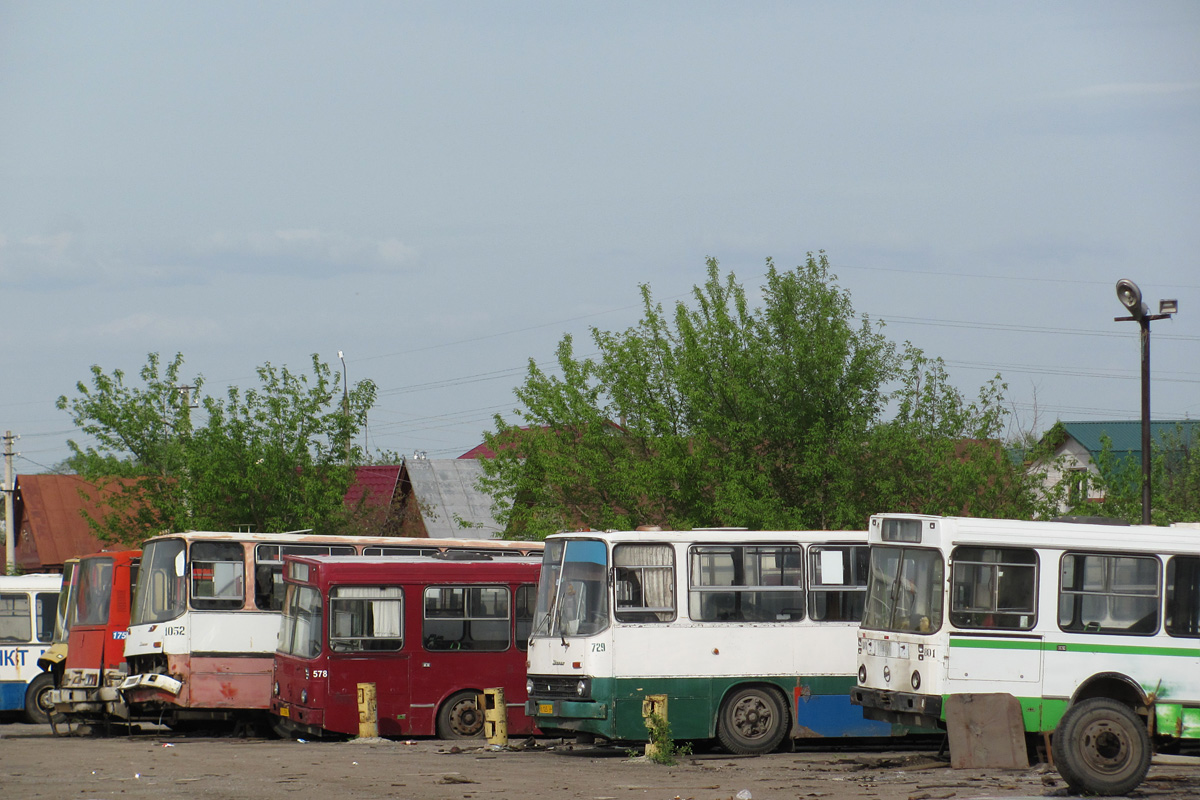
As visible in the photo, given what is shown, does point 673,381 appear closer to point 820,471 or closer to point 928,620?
point 820,471

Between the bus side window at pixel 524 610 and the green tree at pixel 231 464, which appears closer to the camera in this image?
the bus side window at pixel 524 610

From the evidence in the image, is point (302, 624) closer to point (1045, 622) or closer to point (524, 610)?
point (524, 610)

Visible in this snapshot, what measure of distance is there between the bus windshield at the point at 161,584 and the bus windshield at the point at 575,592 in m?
6.59

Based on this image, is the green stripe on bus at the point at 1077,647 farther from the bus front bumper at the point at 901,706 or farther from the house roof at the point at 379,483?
the house roof at the point at 379,483

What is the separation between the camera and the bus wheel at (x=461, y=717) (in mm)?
20094

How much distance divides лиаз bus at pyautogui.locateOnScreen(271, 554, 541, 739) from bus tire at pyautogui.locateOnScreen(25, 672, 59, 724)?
23.9ft

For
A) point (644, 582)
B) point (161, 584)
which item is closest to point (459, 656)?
point (644, 582)

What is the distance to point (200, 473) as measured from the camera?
38.1 m

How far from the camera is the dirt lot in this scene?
42.8ft

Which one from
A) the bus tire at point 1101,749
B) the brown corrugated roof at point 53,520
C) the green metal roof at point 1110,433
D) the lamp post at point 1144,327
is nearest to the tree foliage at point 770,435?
the lamp post at point 1144,327

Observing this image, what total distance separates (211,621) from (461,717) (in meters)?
4.18

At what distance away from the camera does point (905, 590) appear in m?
15.6

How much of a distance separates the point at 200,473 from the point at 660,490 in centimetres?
1507

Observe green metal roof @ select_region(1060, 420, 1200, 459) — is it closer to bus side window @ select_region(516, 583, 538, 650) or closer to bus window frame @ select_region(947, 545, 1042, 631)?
bus side window @ select_region(516, 583, 538, 650)
